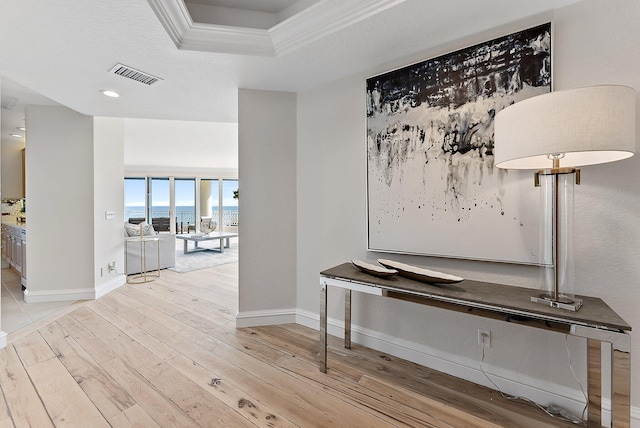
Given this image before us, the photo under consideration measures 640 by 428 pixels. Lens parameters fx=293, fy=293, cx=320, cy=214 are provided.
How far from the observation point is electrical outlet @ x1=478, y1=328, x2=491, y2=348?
188 cm

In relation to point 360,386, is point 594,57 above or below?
above

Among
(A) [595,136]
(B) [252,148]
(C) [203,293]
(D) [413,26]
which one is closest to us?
(A) [595,136]

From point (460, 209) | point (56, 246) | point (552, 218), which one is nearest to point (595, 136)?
point (552, 218)

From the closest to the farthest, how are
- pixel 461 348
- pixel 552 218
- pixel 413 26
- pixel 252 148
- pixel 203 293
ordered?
pixel 552 218
pixel 413 26
pixel 461 348
pixel 252 148
pixel 203 293

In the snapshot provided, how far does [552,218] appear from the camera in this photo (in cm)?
147

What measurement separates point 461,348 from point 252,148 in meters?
2.41

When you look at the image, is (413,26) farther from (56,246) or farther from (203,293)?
(56,246)

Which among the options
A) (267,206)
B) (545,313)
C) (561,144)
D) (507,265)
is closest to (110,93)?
(267,206)

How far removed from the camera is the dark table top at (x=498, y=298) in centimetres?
126

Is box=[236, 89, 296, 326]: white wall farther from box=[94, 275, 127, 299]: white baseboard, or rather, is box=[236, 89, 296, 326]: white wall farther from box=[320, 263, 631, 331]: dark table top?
box=[94, 275, 127, 299]: white baseboard

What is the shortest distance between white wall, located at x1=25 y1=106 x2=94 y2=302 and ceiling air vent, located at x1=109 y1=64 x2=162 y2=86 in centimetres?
178

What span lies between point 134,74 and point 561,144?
3.01 metres

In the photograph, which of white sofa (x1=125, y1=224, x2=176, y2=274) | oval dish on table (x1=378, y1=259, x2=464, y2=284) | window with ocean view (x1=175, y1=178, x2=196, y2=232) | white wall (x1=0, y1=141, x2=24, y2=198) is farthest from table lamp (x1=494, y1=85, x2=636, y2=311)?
window with ocean view (x1=175, y1=178, x2=196, y2=232)

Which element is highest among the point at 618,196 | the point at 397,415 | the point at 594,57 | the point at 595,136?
the point at 594,57
